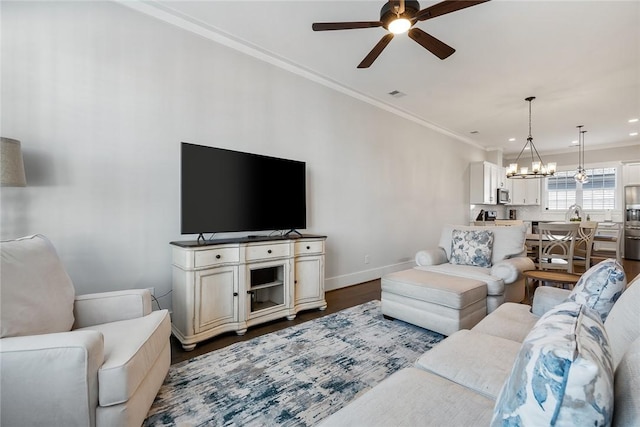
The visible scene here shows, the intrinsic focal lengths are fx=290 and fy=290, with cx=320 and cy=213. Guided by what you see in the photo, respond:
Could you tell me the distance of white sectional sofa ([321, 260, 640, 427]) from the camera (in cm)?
53

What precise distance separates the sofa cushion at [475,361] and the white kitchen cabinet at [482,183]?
6171mm


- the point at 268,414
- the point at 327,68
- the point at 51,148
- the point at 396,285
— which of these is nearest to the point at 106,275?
the point at 51,148

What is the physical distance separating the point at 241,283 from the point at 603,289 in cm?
240

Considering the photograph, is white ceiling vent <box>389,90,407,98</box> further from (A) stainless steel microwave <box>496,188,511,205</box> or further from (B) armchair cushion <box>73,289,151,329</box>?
(A) stainless steel microwave <box>496,188,511,205</box>

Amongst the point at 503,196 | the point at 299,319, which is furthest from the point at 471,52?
the point at 503,196

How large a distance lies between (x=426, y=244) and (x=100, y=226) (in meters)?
5.25

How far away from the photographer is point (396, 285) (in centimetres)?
280

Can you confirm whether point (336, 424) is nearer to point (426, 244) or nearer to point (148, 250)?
point (148, 250)

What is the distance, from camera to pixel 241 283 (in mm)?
2633

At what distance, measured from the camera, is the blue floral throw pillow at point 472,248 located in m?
3.23

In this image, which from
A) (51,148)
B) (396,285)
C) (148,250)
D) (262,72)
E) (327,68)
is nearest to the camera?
(51,148)

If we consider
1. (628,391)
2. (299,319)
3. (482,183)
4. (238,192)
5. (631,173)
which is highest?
(631,173)

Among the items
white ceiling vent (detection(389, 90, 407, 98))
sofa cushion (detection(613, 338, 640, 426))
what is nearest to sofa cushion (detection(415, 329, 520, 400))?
sofa cushion (detection(613, 338, 640, 426))

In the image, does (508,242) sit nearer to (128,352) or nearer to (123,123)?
(128,352)
